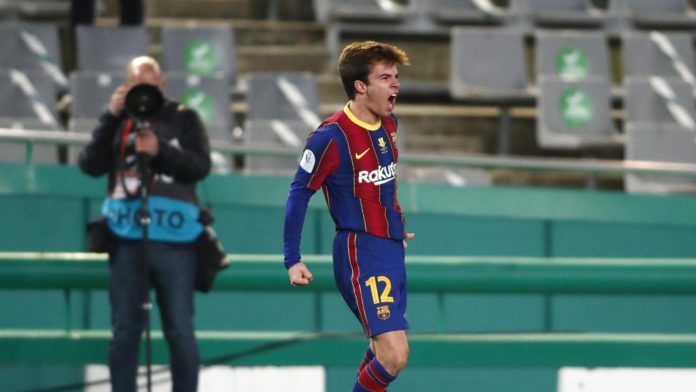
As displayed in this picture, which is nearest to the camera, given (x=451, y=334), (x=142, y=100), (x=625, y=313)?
(x=142, y=100)

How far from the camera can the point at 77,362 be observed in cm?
575

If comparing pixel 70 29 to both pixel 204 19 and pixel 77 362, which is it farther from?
pixel 77 362

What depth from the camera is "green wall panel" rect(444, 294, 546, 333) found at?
21.7 feet

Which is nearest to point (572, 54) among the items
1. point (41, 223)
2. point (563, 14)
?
point (563, 14)

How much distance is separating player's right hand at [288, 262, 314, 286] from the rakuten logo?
414mm

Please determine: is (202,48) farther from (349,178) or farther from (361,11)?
(349,178)

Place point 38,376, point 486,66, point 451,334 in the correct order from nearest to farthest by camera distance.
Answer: point 38,376 → point 451,334 → point 486,66

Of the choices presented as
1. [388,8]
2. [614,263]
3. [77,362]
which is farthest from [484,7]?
[77,362]

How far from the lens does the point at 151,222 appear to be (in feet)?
18.1

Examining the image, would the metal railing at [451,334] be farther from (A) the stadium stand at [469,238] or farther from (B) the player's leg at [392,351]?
(B) the player's leg at [392,351]

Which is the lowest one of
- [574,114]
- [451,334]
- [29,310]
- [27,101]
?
[451,334]

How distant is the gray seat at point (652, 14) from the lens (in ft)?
37.0

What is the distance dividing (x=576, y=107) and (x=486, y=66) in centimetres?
82

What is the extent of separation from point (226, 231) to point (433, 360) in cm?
147
